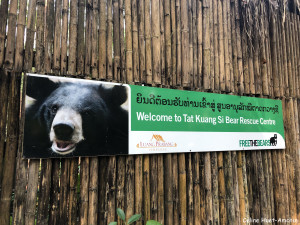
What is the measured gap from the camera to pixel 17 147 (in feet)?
6.30

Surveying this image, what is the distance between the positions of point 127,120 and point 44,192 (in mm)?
1037

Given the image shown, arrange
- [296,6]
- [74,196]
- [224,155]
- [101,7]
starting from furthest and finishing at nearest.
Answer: [296,6], [224,155], [101,7], [74,196]

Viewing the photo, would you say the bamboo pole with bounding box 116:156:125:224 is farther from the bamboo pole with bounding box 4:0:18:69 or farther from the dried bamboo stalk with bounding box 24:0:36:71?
the bamboo pole with bounding box 4:0:18:69

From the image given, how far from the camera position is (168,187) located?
96.7 inches

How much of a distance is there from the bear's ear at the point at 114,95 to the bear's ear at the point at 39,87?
0.46 m

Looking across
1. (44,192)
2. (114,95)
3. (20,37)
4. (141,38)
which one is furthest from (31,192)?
(141,38)

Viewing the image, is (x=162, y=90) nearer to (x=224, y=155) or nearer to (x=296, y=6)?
(x=224, y=155)

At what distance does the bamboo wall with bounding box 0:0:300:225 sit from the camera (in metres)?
1.98

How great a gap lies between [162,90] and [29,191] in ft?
5.54

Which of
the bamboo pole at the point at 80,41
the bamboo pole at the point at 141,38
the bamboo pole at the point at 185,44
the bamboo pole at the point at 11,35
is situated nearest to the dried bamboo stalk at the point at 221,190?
the bamboo pole at the point at 185,44

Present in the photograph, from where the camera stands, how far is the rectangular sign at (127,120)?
78.4 inches

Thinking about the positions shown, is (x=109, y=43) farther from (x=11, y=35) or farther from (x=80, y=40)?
(x=11, y=35)

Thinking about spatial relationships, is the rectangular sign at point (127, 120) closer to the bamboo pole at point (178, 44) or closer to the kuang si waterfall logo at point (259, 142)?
the kuang si waterfall logo at point (259, 142)

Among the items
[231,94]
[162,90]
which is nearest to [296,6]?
[231,94]
